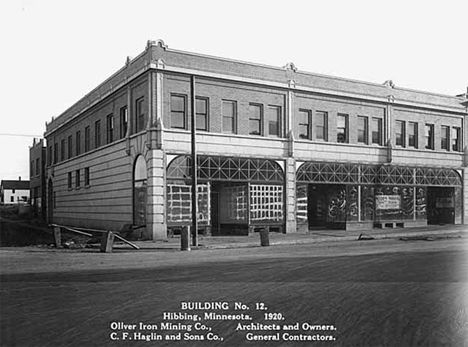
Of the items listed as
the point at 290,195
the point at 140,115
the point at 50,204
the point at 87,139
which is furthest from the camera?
the point at 50,204

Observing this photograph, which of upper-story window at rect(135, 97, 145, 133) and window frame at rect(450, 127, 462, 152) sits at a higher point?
upper-story window at rect(135, 97, 145, 133)

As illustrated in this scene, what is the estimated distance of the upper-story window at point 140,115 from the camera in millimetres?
22414

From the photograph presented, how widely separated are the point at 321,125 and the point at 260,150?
14.5 ft

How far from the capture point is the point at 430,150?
89.2 feet

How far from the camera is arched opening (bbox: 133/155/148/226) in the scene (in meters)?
22.1

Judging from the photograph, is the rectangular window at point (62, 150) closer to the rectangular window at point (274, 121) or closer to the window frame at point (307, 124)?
the rectangular window at point (274, 121)

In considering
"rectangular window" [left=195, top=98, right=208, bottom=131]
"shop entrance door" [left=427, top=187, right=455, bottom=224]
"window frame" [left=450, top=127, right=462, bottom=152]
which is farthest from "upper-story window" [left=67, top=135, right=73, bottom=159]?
"window frame" [left=450, top=127, right=462, bottom=152]

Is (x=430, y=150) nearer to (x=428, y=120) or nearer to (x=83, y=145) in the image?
(x=428, y=120)

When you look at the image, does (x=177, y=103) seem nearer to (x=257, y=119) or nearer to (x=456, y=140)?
(x=257, y=119)

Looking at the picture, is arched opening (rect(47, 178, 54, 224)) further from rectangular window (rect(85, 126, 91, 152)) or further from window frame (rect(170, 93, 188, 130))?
window frame (rect(170, 93, 188, 130))

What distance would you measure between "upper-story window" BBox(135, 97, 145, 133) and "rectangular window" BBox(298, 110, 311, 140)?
826 centimetres

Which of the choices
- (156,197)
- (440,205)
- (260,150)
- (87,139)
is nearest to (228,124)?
(260,150)

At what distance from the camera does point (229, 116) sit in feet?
76.2

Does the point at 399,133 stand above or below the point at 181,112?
below
